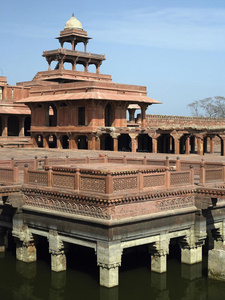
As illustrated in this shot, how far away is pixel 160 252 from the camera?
1439cm

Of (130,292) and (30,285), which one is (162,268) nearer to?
(130,292)

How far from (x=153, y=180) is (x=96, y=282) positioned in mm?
3366

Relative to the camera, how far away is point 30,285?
14.8 meters

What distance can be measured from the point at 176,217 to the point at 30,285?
15.8 ft

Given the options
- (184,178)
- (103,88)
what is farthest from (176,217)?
(103,88)

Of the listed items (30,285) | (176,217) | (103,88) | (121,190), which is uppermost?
(103,88)

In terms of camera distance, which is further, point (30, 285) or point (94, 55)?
point (94, 55)

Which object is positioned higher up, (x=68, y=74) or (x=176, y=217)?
(x=68, y=74)

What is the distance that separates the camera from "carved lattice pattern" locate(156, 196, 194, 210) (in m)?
14.2

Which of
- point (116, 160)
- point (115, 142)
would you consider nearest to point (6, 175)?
point (116, 160)

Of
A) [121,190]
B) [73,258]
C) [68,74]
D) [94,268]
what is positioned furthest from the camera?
[68,74]

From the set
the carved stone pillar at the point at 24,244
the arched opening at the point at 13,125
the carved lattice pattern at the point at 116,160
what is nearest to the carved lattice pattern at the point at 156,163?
the carved lattice pattern at the point at 116,160

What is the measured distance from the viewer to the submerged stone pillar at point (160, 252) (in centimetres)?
1434

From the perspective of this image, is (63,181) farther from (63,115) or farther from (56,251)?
(63,115)
